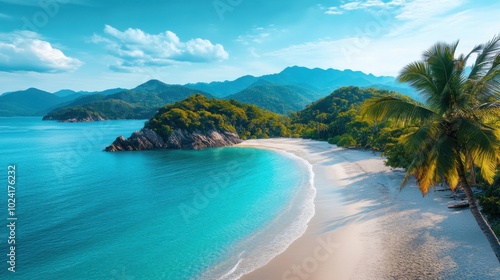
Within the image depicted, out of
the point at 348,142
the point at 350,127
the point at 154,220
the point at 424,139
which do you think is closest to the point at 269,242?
the point at 154,220

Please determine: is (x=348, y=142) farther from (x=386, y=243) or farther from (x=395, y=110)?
(x=395, y=110)

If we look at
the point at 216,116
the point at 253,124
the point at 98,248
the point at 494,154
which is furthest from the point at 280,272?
the point at 253,124

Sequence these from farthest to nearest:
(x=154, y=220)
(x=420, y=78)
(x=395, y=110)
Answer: (x=154, y=220) < (x=395, y=110) < (x=420, y=78)

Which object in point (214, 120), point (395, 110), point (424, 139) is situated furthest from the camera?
point (214, 120)

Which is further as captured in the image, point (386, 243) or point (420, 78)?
→ point (386, 243)

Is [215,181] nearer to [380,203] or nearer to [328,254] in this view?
[380,203]

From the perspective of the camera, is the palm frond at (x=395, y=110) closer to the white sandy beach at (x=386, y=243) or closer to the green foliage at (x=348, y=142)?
the white sandy beach at (x=386, y=243)
